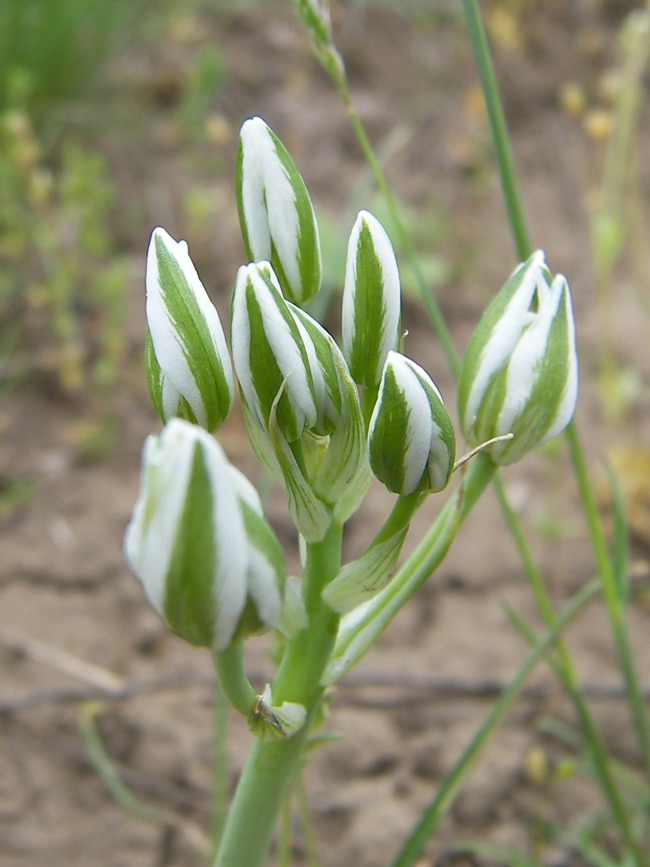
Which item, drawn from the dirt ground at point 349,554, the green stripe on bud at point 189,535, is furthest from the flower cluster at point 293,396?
the dirt ground at point 349,554

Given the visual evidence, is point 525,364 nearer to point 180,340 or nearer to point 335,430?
point 335,430

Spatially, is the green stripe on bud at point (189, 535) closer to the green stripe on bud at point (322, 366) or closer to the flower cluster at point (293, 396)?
the flower cluster at point (293, 396)

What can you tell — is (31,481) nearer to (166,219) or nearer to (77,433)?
(77,433)

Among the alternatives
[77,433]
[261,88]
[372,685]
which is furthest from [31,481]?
[261,88]

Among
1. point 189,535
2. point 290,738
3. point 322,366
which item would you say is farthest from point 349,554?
point 189,535

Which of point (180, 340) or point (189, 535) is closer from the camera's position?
point (189, 535)

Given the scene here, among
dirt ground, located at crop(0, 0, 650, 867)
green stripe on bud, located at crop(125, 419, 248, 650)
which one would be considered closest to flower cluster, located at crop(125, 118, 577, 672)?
green stripe on bud, located at crop(125, 419, 248, 650)

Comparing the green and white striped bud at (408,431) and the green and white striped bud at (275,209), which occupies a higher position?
the green and white striped bud at (275,209)
